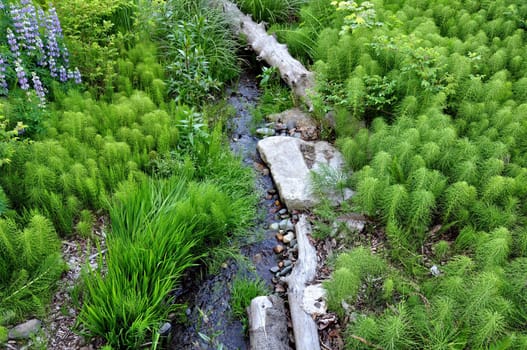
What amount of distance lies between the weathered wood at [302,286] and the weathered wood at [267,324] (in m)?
0.09

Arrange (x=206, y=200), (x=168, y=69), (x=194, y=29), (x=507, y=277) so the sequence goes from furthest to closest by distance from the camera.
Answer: (x=194, y=29) → (x=168, y=69) → (x=206, y=200) → (x=507, y=277)

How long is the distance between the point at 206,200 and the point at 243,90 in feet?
9.03

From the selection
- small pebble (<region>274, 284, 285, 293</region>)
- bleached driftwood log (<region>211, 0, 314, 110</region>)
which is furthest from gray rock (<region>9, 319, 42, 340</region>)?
bleached driftwood log (<region>211, 0, 314, 110</region>)

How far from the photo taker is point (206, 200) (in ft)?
12.3

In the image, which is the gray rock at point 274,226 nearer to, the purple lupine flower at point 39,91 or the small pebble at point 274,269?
the small pebble at point 274,269

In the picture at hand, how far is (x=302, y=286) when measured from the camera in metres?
3.37

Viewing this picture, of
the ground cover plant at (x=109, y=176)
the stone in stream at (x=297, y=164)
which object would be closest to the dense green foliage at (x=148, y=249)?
the ground cover plant at (x=109, y=176)

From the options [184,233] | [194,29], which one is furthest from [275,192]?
[194,29]

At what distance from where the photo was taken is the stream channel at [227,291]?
3.24 metres

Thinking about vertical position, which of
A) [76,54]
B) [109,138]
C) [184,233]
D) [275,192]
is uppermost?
[76,54]

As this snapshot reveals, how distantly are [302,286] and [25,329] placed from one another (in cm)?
201

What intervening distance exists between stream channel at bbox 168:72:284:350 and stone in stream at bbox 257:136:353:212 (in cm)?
18

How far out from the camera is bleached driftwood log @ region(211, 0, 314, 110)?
17.8 ft

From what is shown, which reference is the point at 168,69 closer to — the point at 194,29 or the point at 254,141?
the point at 194,29
